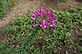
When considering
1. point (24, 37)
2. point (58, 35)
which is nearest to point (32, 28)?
point (24, 37)

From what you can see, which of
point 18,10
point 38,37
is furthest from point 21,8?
point 38,37

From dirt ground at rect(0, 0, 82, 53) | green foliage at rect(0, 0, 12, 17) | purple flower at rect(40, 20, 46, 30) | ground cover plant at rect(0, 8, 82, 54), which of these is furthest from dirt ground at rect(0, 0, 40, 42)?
purple flower at rect(40, 20, 46, 30)

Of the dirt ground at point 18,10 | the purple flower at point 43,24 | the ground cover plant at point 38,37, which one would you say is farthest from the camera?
the dirt ground at point 18,10

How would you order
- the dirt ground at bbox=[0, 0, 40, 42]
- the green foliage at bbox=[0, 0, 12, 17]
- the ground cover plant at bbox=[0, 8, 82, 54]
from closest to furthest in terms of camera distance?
the ground cover plant at bbox=[0, 8, 82, 54], the dirt ground at bbox=[0, 0, 40, 42], the green foliage at bbox=[0, 0, 12, 17]

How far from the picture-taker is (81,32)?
5.19m

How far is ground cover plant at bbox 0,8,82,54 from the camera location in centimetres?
478

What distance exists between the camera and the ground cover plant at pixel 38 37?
4.78 meters

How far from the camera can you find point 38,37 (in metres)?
4.88

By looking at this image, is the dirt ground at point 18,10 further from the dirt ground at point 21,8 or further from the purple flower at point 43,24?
the purple flower at point 43,24

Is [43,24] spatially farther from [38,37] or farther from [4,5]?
[4,5]

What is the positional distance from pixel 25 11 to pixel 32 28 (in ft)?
3.27

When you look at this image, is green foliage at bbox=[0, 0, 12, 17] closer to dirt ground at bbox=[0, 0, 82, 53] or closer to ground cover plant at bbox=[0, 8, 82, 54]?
dirt ground at bbox=[0, 0, 82, 53]

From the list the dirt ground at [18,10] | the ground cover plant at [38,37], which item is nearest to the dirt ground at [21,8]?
the dirt ground at [18,10]

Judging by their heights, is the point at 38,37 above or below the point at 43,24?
below
